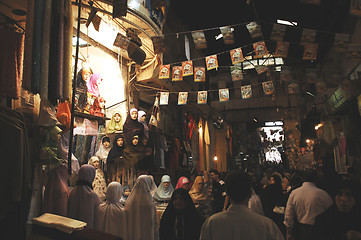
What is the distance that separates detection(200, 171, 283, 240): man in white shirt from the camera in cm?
244

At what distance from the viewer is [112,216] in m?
5.15

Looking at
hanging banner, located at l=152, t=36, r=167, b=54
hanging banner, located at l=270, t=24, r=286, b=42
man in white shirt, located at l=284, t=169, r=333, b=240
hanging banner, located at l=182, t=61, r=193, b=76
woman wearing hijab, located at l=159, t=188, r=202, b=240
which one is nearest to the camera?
woman wearing hijab, located at l=159, t=188, r=202, b=240

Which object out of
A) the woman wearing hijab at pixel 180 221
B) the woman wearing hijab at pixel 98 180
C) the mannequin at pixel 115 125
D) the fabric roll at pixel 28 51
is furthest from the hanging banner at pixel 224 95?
the fabric roll at pixel 28 51

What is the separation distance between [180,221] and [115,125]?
180 inches

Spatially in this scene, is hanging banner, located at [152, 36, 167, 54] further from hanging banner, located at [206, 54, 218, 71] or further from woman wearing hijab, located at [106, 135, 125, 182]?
woman wearing hijab, located at [106, 135, 125, 182]

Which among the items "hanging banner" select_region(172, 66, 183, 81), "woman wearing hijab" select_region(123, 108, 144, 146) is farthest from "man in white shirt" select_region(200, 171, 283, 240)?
"hanging banner" select_region(172, 66, 183, 81)

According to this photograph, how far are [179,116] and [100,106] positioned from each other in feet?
19.9

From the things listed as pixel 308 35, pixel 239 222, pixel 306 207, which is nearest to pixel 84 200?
pixel 239 222

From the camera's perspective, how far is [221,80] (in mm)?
19141

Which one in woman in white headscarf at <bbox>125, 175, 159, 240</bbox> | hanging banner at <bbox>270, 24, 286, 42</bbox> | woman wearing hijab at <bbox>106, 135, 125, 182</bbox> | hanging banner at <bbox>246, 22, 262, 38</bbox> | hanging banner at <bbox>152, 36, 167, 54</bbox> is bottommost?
woman in white headscarf at <bbox>125, 175, 159, 240</bbox>

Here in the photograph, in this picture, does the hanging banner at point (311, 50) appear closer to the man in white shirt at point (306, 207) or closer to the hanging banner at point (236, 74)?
the hanging banner at point (236, 74)

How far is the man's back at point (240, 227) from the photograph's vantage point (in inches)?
95.8

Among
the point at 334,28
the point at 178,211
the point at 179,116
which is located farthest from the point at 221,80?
the point at 178,211

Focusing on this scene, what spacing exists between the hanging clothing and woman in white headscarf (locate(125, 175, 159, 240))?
2.98 m
